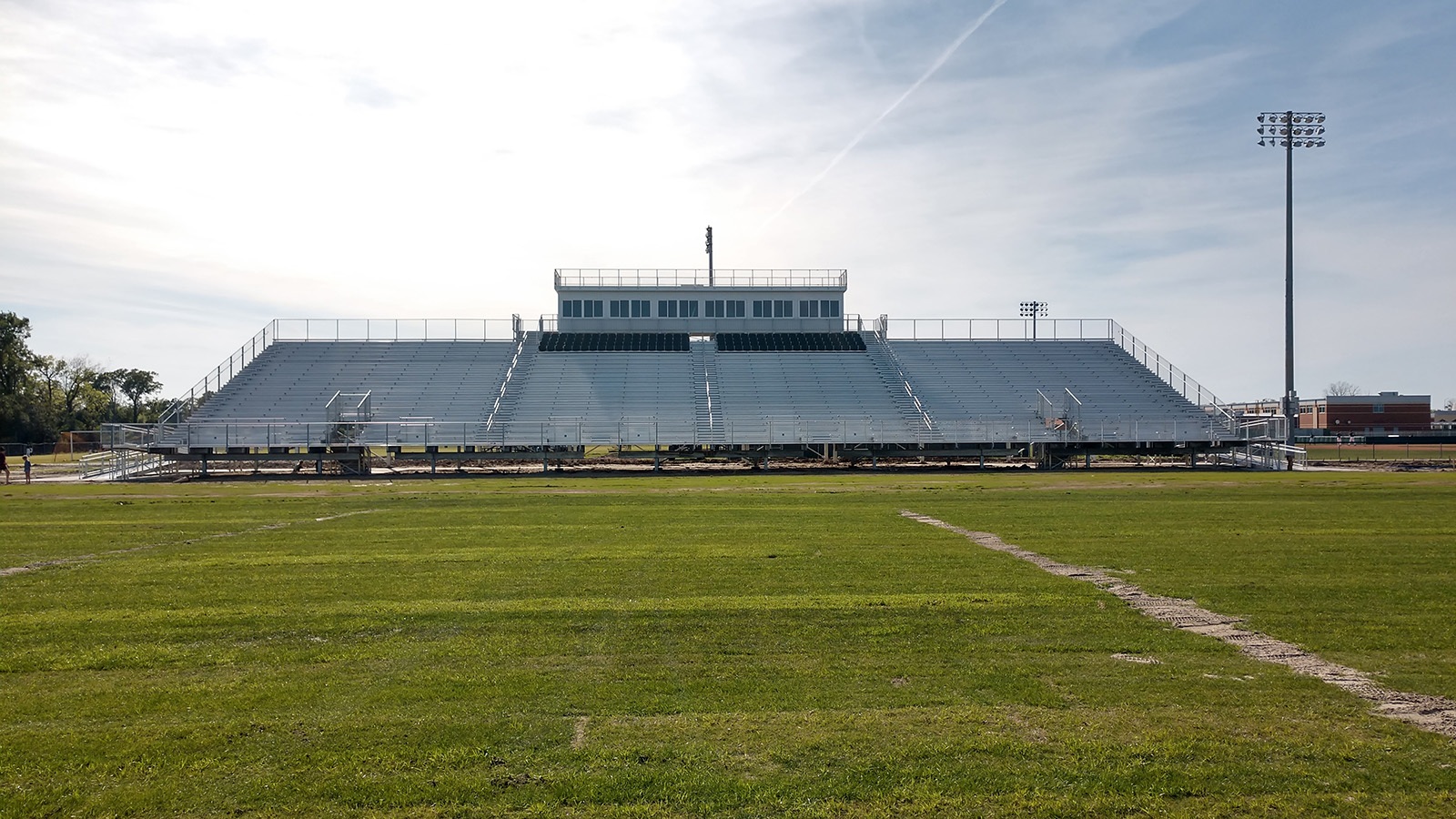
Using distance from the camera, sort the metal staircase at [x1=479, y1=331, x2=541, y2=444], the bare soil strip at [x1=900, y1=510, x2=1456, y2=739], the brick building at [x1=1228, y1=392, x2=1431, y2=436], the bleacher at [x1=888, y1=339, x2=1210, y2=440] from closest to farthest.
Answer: the bare soil strip at [x1=900, y1=510, x2=1456, y2=739] → the metal staircase at [x1=479, y1=331, x2=541, y2=444] → the bleacher at [x1=888, y1=339, x2=1210, y2=440] → the brick building at [x1=1228, y1=392, x2=1431, y2=436]

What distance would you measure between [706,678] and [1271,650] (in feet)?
15.9

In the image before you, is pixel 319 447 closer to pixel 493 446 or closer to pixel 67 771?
pixel 493 446

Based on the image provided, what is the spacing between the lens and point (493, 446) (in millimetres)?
41125

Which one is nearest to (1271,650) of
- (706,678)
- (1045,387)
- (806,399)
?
(706,678)

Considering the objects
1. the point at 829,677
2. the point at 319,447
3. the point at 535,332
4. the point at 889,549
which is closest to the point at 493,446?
the point at 319,447

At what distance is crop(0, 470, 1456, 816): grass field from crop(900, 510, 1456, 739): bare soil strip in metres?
0.21

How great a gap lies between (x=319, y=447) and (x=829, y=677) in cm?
3628

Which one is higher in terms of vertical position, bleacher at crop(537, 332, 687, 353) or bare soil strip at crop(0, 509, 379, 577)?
bleacher at crop(537, 332, 687, 353)

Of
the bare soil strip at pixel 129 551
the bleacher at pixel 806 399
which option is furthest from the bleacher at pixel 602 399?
the bare soil strip at pixel 129 551

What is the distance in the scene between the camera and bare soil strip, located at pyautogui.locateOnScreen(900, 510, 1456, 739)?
6074 millimetres

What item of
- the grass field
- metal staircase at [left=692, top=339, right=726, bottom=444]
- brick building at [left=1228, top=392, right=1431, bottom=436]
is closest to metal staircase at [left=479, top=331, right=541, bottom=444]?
metal staircase at [left=692, top=339, right=726, bottom=444]

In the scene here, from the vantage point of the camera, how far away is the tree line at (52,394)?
66125mm

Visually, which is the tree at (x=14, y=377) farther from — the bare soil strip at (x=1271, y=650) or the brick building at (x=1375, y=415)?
the brick building at (x=1375, y=415)

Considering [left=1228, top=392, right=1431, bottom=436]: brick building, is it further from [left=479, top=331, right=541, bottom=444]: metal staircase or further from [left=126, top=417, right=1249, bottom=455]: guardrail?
[left=479, top=331, right=541, bottom=444]: metal staircase
